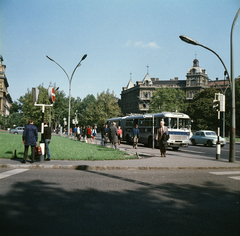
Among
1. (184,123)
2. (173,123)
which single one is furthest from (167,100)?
(173,123)

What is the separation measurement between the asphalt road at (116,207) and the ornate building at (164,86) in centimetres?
8509

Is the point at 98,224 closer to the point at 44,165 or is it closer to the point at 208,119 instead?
the point at 44,165

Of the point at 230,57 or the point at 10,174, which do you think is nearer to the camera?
the point at 10,174

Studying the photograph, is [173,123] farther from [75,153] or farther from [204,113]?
[204,113]

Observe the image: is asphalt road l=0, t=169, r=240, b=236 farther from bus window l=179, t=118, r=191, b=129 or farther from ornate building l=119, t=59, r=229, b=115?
ornate building l=119, t=59, r=229, b=115

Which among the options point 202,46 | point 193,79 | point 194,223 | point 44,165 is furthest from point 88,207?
point 193,79

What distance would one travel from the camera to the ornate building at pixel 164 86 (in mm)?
97688

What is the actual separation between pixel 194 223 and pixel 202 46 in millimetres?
10975

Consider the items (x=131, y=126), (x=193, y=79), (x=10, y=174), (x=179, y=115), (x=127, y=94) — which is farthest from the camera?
(x=127, y=94)

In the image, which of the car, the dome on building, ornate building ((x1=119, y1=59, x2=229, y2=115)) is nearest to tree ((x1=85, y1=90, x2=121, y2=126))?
ornate building ((x1=119, y1=59, x2=229, y2=115))

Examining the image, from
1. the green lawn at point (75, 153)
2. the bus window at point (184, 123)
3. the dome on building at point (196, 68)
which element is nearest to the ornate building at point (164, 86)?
the dome on building at point (196, 68)

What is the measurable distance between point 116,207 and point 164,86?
329ft

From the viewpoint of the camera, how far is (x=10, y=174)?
830 centimetres

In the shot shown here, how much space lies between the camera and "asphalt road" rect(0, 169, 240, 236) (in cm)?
380
